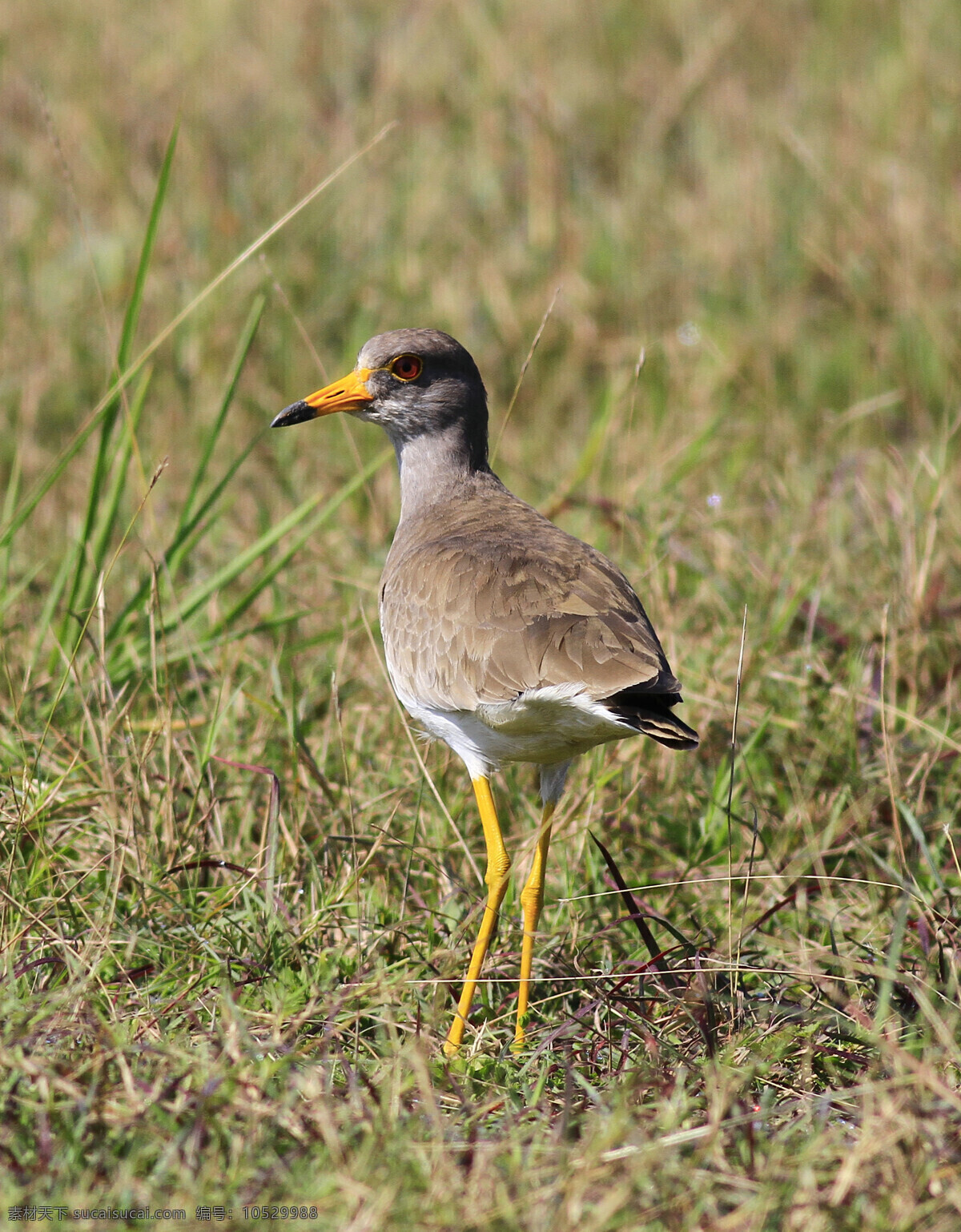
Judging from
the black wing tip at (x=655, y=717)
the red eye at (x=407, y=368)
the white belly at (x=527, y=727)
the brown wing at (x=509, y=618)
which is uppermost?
the red eye at (x=407, y=368)

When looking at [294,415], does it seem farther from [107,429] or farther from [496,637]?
[496,637]

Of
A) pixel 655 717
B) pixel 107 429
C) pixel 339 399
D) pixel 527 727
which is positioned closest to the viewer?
pixel 655 717

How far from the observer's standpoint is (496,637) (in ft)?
10.8

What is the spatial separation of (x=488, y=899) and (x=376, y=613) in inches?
60.0

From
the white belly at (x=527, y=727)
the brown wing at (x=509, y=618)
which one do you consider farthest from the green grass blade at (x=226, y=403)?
the white belly at (x=527, y=727)

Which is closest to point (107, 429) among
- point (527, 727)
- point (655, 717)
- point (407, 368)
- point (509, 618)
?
point (407, 368)

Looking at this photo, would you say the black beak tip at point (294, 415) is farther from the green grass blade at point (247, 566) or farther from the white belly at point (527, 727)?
the white belly at point (527, 727)

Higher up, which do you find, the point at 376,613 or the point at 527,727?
the point at 527,727

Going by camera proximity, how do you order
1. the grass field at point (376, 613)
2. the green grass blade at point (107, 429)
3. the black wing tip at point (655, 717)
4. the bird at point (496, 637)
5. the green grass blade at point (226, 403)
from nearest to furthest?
the grass field at point (376, 613)
the black wing tip at point (655, 717)
the bird at point (496, 637)
the green grass blade at point (107, 429)
the green grass blade at point (226, 403)

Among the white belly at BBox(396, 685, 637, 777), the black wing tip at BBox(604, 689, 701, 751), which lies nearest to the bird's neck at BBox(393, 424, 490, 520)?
the white belly at BBox(396, 685, 637, 777)

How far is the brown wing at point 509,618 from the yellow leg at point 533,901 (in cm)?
41

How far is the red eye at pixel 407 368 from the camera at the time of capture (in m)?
4.16

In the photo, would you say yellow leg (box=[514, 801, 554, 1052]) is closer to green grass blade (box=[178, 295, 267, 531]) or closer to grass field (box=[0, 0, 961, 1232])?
grass field (box=[0, 0, 961, 1232])

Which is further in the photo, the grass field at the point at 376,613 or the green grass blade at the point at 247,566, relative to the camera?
the green grass blade at the point at 247,566
